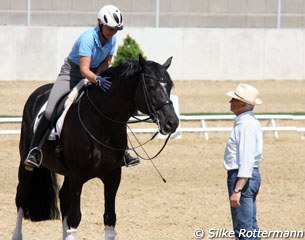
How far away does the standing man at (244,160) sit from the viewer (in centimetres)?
727

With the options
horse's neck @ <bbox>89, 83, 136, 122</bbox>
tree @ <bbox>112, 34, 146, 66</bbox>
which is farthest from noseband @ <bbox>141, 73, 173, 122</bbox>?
tree @ <bbox>112, 34, 146, 66</bbox>

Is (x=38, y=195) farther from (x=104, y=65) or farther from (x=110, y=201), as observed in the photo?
(x=104, y=65)

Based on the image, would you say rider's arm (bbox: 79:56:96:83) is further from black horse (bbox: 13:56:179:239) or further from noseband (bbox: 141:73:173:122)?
noseband (bbox: 141:73:173:122)

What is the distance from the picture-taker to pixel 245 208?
7.46 m

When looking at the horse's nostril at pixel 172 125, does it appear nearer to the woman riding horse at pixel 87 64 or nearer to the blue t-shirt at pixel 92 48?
the woman riding horse at pixel 87 64

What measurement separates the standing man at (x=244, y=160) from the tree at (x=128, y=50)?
17.2 m

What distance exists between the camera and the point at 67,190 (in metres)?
9.55

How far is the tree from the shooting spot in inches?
973

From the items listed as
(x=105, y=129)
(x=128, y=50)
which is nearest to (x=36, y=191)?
(x=105, y=129)

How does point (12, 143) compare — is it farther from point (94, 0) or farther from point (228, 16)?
point (228, 16)

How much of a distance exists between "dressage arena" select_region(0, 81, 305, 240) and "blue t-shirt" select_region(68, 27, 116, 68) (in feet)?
6.39

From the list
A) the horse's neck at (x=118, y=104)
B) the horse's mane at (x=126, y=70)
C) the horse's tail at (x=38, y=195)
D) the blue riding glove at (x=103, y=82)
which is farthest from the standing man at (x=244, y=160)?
the horse's tail at (x=38, y=195)

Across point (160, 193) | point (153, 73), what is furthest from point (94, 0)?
point (153, 73)

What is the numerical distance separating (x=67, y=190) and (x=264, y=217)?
2437mm
